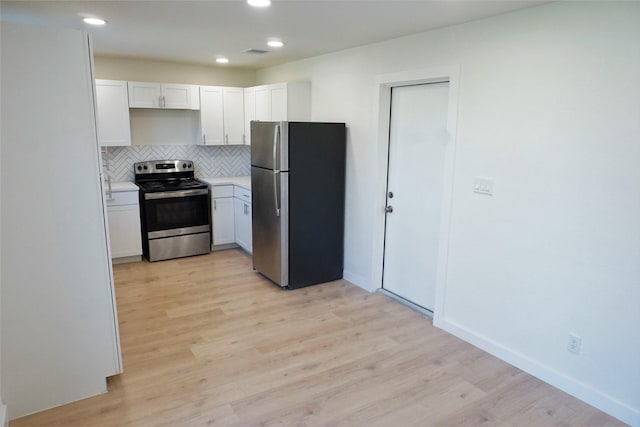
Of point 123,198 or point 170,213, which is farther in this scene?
point 170,213

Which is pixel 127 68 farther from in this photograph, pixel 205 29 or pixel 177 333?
pixel 177 333

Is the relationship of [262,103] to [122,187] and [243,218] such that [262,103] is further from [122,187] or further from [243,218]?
[122,187]

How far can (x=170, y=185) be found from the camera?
5.25 metres

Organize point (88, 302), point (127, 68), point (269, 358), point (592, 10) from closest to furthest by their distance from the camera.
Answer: point (592, 10), point (88, 302), point (269, 358), point (127, 68)

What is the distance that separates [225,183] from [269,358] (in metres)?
2.90

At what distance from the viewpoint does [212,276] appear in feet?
15.2

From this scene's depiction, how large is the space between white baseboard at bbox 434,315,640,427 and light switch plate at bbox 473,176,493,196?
109 cm

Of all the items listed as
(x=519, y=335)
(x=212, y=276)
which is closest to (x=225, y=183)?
(x=212, y=276)

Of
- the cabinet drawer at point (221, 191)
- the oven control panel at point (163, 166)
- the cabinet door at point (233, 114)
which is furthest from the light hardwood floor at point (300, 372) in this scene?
the cabinet door at point (233, 114)

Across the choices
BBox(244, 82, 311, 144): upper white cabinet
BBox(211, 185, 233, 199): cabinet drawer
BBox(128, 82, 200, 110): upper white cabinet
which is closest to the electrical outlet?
BBox(244, 82, 311, 144): upper white cabinet

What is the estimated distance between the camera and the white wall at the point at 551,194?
7.53ft

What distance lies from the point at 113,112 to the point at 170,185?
1.05m

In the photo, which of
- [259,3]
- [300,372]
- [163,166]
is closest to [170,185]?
[163,166]

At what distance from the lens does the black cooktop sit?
5.03 m
